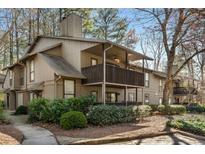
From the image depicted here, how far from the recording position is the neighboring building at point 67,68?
8734mm

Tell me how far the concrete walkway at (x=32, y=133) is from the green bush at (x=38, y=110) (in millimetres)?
267

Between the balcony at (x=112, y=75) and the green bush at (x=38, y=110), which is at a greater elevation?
the balcony at (x=112, y=75)

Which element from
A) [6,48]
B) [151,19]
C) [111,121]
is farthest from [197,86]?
[6,48]

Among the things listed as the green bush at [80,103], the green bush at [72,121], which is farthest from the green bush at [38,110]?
the green bush at [72,121]

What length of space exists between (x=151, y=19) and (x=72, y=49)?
10.3ft

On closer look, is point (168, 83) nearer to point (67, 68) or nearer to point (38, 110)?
point (67, 68)

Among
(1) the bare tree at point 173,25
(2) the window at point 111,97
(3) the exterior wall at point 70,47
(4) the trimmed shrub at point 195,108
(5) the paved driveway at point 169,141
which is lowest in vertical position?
(5) the paved driveway at point 169,141

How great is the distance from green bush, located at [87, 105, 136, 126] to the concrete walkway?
6.29 ft

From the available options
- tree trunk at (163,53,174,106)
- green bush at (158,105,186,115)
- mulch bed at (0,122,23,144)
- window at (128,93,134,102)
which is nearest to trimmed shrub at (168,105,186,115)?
green bush at (158,105,186,115)

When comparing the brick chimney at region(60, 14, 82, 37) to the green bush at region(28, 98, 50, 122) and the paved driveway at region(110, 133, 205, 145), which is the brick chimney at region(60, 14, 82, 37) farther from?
the paved driveway at region(110, 133, 205, 145)

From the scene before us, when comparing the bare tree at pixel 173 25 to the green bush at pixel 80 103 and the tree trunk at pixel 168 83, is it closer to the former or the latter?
the tree trunk at pixel 168 83

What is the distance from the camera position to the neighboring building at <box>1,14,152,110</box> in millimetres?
8734
